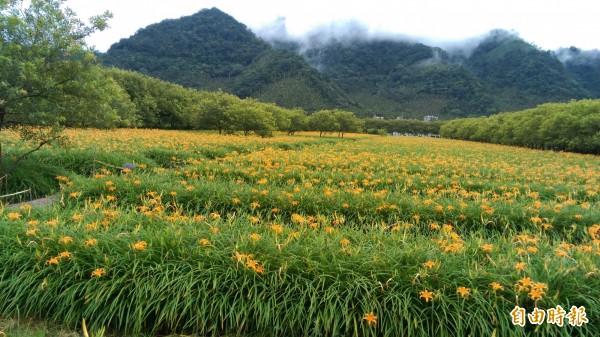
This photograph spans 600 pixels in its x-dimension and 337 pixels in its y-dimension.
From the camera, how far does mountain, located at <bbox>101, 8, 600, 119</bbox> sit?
113375 millimetres

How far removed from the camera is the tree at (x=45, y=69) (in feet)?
22.0

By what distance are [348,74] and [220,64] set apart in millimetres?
74206

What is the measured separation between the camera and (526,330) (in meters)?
2.66

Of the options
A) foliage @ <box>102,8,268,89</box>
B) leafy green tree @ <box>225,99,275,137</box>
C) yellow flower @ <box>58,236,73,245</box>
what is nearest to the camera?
yellow flower @ <box>58,236,73,245</box>

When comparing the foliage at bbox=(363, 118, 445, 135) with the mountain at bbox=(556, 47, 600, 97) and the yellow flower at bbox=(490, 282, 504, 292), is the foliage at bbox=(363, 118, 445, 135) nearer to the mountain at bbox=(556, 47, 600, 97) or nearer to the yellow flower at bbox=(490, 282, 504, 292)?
the mountain at bbox=(556, 47, 600, 97)

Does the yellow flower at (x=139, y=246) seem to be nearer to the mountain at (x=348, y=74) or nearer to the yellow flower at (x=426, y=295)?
the yellow flower at (x=426, y=295)

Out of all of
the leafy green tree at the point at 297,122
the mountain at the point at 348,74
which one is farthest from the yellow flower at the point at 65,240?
the mountain at the point at 348,74

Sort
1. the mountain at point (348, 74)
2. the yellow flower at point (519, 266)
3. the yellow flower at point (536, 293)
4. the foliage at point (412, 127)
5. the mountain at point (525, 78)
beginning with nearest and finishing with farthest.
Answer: the yellow flower at point (536, 293) < the yellow flower at point (519, 266) < the foliage at point (412, 127) < the mountain at point (348, 74) < the mountain at point (525, 78)

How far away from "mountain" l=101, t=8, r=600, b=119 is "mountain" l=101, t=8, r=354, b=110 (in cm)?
39

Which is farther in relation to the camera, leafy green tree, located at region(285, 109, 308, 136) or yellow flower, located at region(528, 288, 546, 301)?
leafy green tree, located at region(285, 109, 308, 136)

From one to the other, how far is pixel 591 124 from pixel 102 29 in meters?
40.7

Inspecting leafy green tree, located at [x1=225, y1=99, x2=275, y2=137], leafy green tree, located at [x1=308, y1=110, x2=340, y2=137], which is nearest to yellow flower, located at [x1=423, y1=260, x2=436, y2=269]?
leafy green tree, located at [x1=225, y1=99, x2=275, y2=137]

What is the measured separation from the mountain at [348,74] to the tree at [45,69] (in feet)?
321

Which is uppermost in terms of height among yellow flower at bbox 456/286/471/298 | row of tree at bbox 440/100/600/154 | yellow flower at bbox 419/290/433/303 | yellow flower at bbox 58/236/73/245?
row of tree at bbox 440/100/600/154
